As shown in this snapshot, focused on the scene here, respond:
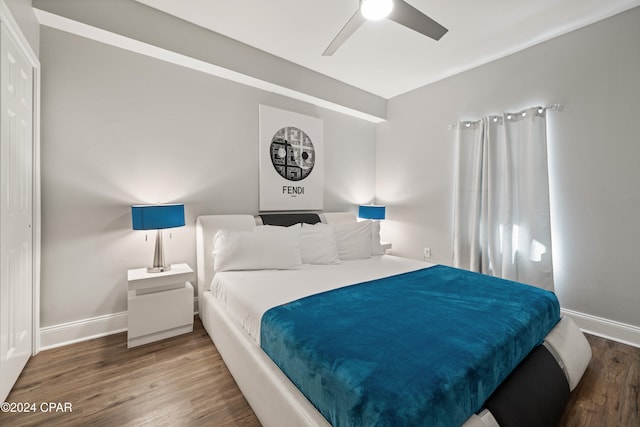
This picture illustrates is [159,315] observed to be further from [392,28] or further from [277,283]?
[392,28]

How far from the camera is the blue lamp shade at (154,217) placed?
2133 mm

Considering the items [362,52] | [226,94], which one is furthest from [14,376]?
[362,52]

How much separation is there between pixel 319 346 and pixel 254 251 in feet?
4.38

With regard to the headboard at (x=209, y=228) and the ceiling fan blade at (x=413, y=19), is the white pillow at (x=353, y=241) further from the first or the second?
the ceiling fan blade at (x=413, y=19)

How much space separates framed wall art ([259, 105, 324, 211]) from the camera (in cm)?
320

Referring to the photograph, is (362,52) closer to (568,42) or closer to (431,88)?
(431,88)

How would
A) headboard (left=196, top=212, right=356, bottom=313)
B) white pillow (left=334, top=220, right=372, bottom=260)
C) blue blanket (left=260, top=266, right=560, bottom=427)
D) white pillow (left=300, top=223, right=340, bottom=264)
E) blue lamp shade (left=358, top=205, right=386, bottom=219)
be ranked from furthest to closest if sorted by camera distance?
blue lamp shade (left=358, top=205, right=386, bottom=219) → white pillow (left=334, top=220, right=372, bottom=260) → white pillow (left=300, top=223, right=340, bottom=264) → headboard (left=196, top=212, right=356, bottom=313) → blue blanket (left=260, top=266, right=560, bottom=427)

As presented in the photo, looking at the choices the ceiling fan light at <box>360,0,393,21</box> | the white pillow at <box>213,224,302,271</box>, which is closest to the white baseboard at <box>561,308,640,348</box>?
the white pillow at <box>213,224,302,271</box>

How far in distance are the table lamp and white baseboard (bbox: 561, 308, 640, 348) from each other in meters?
3.67

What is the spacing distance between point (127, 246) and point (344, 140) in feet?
9.63

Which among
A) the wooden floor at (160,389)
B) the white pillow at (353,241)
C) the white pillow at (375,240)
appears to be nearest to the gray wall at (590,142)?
the wooden floor at (160,389)

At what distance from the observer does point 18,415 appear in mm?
1467

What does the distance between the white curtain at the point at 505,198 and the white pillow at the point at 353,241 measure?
125 centimetres

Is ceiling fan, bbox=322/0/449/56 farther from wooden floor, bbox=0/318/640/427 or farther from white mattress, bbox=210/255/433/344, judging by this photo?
wooden floor, bbox=0/318/640/427
